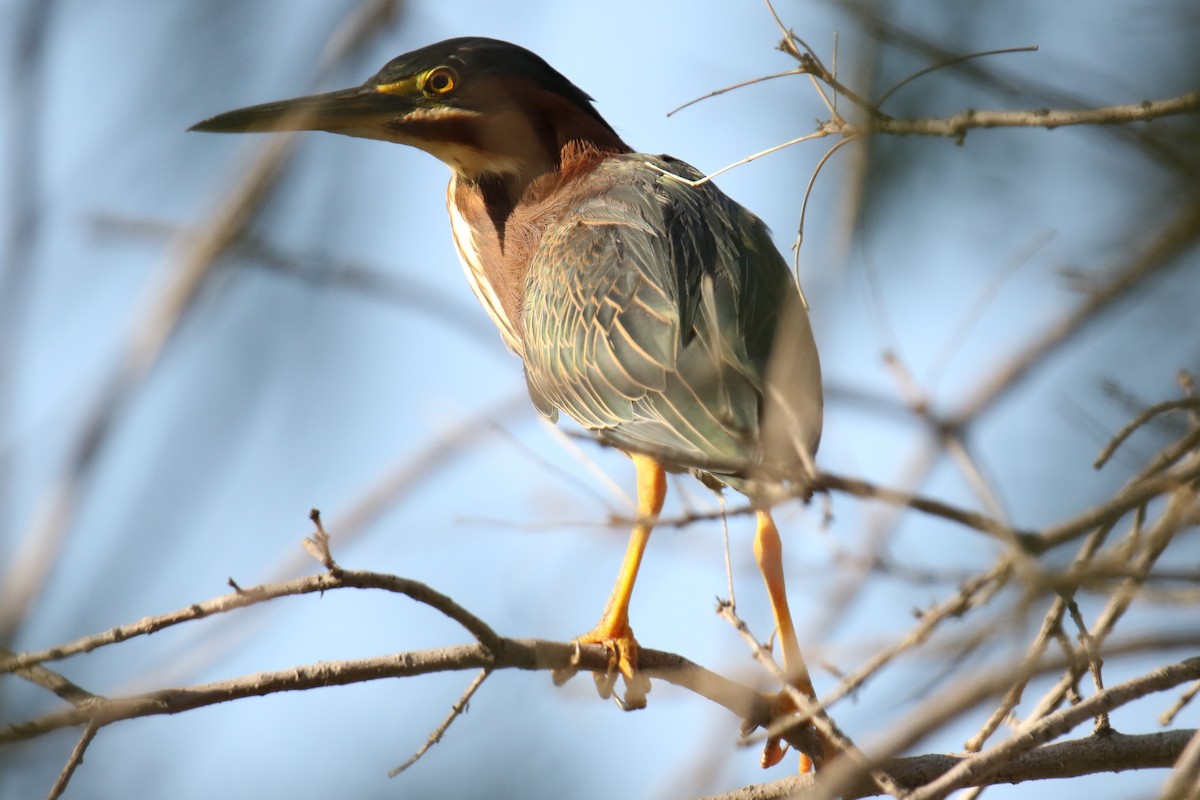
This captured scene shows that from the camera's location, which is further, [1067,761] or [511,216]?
[511,216]

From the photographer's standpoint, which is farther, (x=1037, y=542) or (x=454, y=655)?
(x=454, y=655)

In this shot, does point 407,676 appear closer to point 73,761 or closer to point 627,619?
point 73,761

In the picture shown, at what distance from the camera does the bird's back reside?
302cm

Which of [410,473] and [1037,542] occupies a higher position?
[410,473]

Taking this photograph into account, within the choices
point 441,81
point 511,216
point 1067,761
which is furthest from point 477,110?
point 1067,761

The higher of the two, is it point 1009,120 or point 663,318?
point 663,318

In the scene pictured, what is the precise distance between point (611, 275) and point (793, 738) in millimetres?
1436

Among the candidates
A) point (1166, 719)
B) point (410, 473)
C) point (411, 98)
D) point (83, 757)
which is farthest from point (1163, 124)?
point (411, 98)

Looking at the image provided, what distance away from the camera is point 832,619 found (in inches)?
53.5

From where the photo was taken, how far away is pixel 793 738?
8.32 ft

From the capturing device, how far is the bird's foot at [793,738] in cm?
255

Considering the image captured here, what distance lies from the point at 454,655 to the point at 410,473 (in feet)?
1.53


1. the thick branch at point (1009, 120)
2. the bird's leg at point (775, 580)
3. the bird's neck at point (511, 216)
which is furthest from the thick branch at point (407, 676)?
the bird's neck at point (511, 216)

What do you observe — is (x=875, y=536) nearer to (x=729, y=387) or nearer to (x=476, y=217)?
(x=729, y=387)
